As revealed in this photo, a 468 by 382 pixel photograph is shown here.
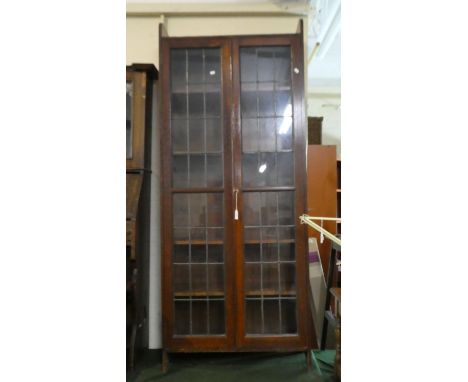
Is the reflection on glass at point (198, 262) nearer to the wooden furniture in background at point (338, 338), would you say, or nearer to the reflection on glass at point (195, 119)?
the reflection on glass at point (195, 119)

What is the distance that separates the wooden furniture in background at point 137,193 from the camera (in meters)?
2.00

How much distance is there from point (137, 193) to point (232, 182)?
0.59m

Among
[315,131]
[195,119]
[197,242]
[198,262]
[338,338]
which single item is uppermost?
[315,131]

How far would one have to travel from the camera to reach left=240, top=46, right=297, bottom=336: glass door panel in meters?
2.05

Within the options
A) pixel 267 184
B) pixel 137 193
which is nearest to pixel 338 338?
pixel 267 184

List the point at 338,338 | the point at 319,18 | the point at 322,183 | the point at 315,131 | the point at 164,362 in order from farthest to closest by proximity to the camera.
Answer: the point at 315,131, the point at 322,183, the point at 319,18, the point at 164,362, the point at 338,338

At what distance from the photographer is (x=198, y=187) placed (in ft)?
6.80

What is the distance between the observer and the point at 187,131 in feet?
6.88

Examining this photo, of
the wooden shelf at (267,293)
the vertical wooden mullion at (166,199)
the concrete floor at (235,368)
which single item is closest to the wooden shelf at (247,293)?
the wooden shelf at (267,293)

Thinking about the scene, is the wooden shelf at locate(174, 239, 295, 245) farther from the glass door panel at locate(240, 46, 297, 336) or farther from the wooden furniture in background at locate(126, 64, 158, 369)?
the wooden furniture in background at locate(126, 64, 158, 369)

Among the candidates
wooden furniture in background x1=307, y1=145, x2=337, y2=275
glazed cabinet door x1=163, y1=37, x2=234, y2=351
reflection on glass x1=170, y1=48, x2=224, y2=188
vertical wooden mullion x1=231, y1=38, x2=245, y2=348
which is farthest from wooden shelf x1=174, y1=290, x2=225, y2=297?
wooden furniture in background x1=307, y1=145, x2=337, y2=275

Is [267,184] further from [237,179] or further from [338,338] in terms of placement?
[338,338]
